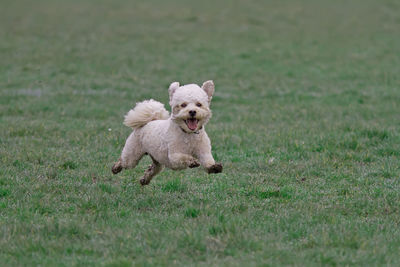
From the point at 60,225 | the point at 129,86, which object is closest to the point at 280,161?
the point at 60,225

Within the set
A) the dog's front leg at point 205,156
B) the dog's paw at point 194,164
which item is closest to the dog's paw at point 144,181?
the dog's front leg at point 205,156

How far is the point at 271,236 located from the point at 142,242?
1.27 m

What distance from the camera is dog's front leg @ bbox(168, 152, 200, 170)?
6953 mm

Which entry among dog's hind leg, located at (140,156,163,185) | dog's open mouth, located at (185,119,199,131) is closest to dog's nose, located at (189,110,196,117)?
dog's open mouth, located at (185,119,199,131)

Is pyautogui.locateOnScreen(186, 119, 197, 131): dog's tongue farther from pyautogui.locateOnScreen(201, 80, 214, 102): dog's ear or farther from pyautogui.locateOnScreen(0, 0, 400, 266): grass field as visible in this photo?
pyautogui.locateOnScreen(0, 0, 400, 266): grass field

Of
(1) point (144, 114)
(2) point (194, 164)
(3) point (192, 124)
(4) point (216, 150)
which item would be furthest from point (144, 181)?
(4) point (216, 150)

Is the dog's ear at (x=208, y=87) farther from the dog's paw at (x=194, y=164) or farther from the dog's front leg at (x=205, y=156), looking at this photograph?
the dog's paw at (x=194, y=164)

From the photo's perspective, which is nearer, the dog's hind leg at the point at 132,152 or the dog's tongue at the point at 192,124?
the dog's tongue at the point at 192,124

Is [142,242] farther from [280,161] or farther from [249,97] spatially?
[249,97]

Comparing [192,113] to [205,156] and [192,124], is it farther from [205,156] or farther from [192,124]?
[205,156]

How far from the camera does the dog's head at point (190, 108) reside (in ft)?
22.3

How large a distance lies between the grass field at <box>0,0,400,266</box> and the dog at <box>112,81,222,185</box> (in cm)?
57

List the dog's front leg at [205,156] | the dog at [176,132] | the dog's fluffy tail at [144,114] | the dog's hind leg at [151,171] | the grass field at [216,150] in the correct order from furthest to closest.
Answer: the dog's hind leg at [151,171] → the dog's fluffy tail at [144,114] → the dog's front leg at [205,156] → the dog at [176,132] → the grass field at [216,150]

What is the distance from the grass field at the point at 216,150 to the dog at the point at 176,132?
1.88 ft
